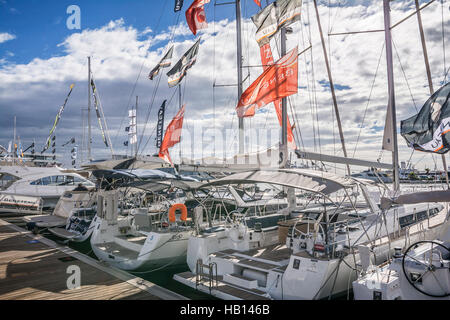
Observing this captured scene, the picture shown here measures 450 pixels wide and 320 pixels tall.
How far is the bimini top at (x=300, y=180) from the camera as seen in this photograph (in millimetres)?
6847

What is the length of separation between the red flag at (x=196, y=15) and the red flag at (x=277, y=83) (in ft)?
20.2

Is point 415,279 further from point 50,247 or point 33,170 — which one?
point 33,170

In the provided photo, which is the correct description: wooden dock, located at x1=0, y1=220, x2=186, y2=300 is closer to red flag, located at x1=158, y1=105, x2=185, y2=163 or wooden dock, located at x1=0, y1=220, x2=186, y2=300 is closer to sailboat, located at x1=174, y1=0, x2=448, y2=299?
sailboat, located at x1=174, y1=0, x2=448, y2=299

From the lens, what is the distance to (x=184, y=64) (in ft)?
51.0

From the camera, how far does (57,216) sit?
A: 17516 millimetres

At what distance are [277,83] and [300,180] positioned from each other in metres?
3.76

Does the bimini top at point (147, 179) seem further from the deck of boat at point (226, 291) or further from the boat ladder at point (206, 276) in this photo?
the deck of boat at point (226, 291)

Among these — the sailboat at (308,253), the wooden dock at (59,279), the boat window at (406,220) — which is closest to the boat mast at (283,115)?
the sailboat at (308,253)

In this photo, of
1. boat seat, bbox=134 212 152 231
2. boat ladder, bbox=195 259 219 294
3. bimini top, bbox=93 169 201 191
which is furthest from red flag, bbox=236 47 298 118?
boat seat, bbox=134 212 152 231

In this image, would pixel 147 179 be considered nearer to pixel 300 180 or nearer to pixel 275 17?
pixel 300 180

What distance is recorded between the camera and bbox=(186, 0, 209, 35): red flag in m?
14.7
